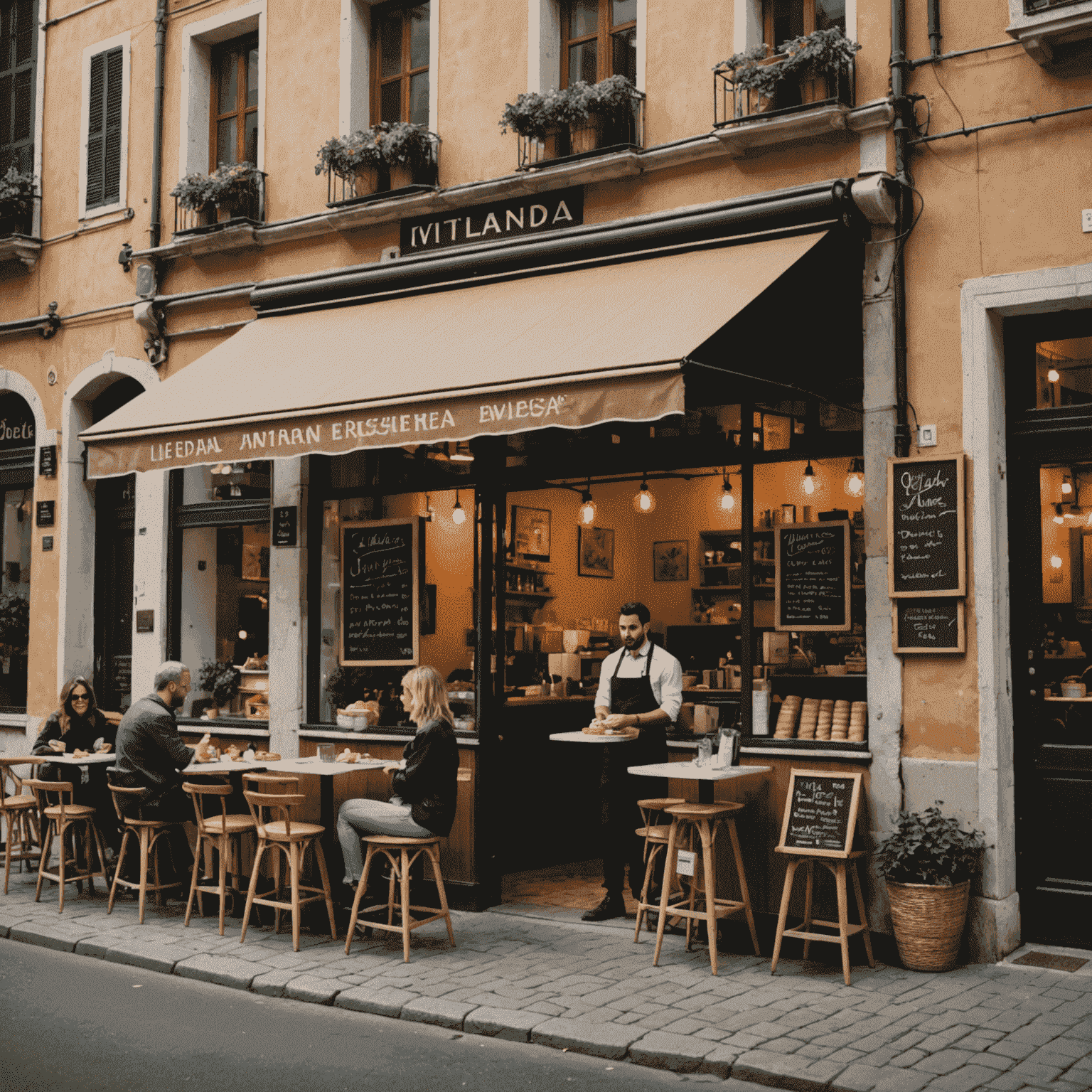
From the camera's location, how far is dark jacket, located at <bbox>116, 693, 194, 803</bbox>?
8.51 m

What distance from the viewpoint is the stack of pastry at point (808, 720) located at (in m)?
7.77

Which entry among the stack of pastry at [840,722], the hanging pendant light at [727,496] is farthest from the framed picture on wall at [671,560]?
the stack of pastry at [840,722]

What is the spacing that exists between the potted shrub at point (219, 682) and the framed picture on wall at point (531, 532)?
3080 millimetres

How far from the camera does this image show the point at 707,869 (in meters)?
6.97

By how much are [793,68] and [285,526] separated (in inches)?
193

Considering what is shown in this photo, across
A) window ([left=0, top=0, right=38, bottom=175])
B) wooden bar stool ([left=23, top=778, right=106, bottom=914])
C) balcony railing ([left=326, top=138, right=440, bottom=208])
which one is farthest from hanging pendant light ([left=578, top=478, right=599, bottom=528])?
window ([left=0, top=0, right=38, bottom=175])

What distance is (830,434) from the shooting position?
307 inches

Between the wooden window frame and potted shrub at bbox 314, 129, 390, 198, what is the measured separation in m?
1.48

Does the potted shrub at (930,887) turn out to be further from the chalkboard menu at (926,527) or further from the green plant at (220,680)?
the green plant at (220,680)

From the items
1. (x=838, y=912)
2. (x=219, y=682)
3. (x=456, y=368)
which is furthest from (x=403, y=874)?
(x=219, y=682)

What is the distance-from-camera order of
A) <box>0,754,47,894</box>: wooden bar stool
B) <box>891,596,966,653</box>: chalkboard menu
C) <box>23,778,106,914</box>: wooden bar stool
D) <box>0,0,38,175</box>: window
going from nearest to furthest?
<box>891,596,966,653</box>: chalkboard menu
<box>23,778,106,914</box>: wooden bar stool
<box>0,754,47,894</box>: wooden bar stool
<box>0,0,38,175</box>: window

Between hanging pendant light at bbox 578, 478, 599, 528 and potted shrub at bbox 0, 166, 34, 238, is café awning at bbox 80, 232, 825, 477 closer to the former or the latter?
hanging pendant light at bbox 578, 478, 599, 528

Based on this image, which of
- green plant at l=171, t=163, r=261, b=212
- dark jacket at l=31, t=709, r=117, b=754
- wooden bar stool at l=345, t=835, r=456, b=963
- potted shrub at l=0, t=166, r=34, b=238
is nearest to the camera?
wooden bar stool at l=345, t=835, r=456, b=963

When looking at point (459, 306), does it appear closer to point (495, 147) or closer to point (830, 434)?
point (495, 147)
